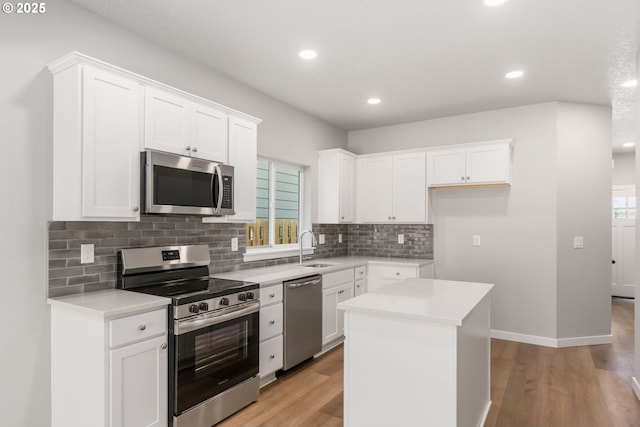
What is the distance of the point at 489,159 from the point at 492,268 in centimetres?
132

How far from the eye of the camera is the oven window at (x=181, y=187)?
8.20 ft

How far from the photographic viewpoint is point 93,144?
2.19 m

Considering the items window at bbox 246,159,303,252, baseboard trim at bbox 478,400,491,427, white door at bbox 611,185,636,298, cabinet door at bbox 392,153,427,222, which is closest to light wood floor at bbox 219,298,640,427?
→ baseboard trim at bbox 478,400,491,427

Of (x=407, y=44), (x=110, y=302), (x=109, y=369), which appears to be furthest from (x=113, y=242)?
(x=407, y=44)

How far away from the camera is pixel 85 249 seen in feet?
7.91

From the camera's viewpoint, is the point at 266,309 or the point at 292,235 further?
the point at 292,235

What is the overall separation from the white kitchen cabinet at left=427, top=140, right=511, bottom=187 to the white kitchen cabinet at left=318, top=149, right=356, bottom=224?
3.47 ft

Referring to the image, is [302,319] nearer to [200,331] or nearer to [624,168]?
[200,331]

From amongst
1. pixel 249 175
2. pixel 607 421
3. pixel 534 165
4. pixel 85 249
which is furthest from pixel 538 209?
pixel 85 249

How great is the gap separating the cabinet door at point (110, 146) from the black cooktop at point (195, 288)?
1.75 ft

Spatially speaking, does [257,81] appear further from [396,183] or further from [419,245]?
[419,245]

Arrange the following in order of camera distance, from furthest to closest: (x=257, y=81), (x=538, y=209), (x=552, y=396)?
(x=538, y=209)
(x=257, y=81)
(x=552, y=396)

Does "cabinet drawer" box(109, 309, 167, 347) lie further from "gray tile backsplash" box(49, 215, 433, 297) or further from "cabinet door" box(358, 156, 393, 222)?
"cabinet door" box(358, 156, 393, 222)

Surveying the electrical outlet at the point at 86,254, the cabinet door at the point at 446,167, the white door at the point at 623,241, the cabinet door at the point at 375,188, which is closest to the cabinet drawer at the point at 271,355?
the electrical outlet at the point at 86,254
